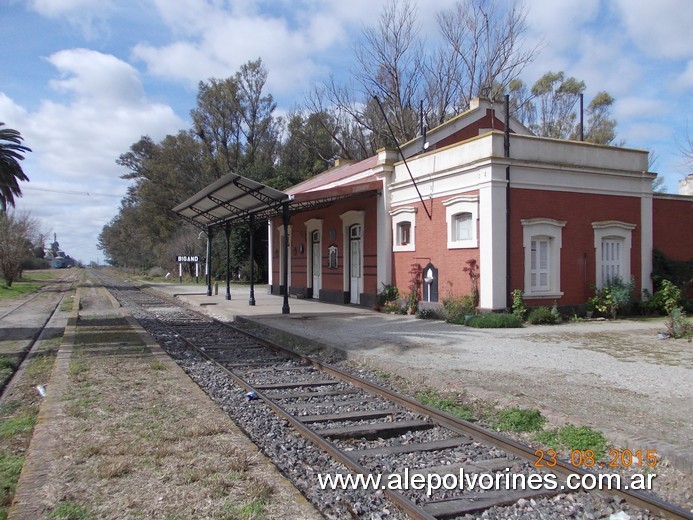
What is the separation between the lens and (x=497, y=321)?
43.1 feet

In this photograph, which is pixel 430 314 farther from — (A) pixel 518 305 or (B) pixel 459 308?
(A) pixel 518 305

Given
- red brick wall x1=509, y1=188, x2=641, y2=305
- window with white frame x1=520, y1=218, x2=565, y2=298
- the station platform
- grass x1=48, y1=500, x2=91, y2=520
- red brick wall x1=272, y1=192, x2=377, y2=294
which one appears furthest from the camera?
red brick wall x1=272, y1=192, x2=377, y2=294

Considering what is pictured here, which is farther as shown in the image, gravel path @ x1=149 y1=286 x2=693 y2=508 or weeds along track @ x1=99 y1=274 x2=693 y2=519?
gravel path @ x1=149 y1=286 x2=693 y2=508

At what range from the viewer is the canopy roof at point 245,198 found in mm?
16266

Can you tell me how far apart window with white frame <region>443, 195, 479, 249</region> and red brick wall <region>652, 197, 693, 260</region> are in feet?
21.1

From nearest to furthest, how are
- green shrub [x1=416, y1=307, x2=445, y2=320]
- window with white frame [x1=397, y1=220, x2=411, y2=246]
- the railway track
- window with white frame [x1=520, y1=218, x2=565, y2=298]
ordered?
the railway track < window with white frame [x1=520, y1=218, x2=565, y2=298] < green shrub [x1=416, y1=307, x2=445, y2=320] < window with white frame [x1=397, y1=220, x2=411, y2=246]

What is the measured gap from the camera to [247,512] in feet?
12.2

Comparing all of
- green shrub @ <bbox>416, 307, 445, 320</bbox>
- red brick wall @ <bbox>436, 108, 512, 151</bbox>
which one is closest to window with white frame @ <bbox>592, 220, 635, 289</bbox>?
green shrub @ <bbox>416, 307, 445, 320</bbox>

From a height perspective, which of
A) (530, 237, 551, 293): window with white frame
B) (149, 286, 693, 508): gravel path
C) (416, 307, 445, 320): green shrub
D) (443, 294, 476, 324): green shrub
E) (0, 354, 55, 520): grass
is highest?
(530, 237, 551, 293): window with white frame

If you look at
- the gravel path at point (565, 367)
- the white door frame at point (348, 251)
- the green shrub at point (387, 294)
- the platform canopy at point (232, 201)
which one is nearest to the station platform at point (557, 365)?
the gravel path at point (565, 367)

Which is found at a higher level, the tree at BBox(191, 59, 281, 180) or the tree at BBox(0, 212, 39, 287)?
the tree at BBox(191, 59, 281, 180)

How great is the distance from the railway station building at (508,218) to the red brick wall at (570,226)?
3 centimetres

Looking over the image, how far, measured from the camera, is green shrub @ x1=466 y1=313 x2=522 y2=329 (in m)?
13.2

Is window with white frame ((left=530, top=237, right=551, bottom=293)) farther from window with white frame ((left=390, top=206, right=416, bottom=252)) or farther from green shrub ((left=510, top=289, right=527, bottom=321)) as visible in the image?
window with white frame ((left=390, top=206, right=416, bottom=252))
